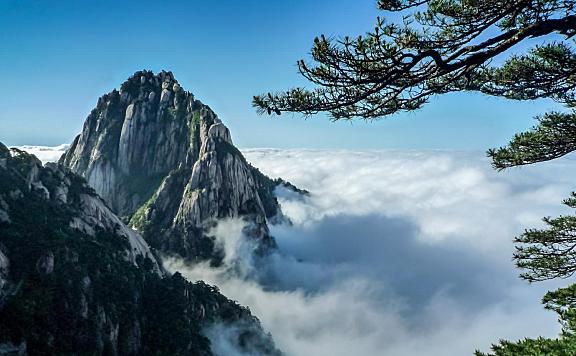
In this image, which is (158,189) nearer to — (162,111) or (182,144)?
(182,144)

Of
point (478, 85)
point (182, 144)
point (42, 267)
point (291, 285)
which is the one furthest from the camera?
point (291, 285)

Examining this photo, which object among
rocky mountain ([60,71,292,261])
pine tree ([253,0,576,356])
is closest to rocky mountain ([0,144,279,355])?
pine tree ([253,0,576,356])

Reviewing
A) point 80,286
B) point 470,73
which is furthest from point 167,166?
point 470,73

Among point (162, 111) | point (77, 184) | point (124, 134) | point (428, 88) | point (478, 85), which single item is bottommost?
point (77, 184)

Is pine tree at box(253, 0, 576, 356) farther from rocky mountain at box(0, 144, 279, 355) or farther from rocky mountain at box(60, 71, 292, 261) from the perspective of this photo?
rocky mountain at box(60, 71, 292, 261)

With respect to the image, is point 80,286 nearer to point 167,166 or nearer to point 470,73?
point 470,73

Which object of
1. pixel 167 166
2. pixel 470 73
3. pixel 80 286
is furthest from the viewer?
pixel 167 166

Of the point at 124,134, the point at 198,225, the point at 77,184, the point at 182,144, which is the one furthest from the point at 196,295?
the point at 124,134
